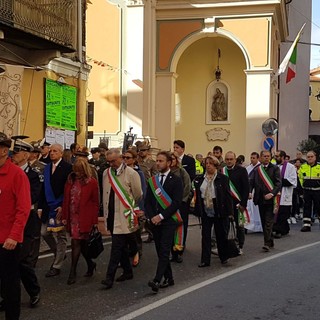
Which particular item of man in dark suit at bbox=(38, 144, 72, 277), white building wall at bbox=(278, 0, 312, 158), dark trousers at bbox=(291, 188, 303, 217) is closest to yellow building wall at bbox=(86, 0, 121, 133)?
dark trousers at bbox=(291, 188, 303, 217)

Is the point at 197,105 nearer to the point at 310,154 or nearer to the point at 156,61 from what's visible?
the point at 156,61

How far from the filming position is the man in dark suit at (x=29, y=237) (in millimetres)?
6090

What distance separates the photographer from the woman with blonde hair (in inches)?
297

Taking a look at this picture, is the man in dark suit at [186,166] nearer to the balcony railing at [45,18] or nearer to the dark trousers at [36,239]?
the dark trousers at [36,239]

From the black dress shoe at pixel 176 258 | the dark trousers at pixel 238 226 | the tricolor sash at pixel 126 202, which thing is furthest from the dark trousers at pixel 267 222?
the tricolor sash at pixel 126 202

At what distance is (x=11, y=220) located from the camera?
17.8ft

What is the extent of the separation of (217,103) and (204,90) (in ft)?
2.98

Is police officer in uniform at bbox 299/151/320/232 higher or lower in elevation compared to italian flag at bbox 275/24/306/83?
lower

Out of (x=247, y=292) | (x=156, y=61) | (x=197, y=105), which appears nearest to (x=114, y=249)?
(x=247, y=292)

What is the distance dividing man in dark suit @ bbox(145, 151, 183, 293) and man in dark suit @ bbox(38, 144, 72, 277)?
4.08 ft

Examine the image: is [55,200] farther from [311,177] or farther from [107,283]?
[311,177]

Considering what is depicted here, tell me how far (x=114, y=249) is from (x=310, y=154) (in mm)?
8365

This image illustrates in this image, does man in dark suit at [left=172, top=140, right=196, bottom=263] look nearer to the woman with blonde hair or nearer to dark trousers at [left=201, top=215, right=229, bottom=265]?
dark trousers at [left=201, top=215, right=229, bottom=265]

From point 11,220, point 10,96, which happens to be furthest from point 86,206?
point 10,96
